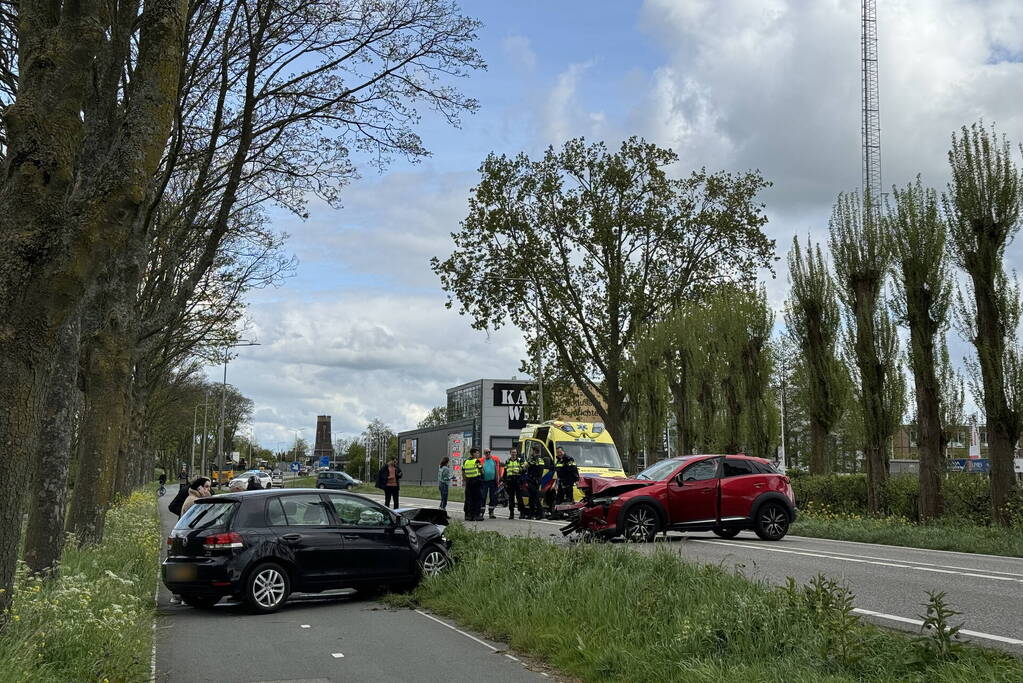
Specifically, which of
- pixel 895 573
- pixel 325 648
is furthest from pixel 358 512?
pixel 895 573

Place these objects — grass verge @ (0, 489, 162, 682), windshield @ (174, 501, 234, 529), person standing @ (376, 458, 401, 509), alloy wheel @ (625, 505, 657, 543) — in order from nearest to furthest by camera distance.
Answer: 1. grass verge @ (0, 489, 162, 682)
2. windshield @ (174, 501, 234, 529)
3. alloy wheel @ (625, 505, 657, 543)
4. person standing @ (376, 458, 401, 509)

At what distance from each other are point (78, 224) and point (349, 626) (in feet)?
17.8

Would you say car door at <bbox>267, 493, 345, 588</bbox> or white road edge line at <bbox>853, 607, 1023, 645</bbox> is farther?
car door at <bbox>267, 493, 345, 588</bbox>

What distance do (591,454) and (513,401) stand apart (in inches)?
2232

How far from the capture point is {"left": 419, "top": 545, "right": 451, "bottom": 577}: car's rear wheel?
513 inches

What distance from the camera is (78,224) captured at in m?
6.95

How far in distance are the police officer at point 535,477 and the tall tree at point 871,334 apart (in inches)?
323

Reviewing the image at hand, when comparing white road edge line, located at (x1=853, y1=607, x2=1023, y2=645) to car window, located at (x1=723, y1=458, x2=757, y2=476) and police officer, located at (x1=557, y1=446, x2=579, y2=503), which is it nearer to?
car window, located at (x1=723, y1=458, x2=757, y2=476)

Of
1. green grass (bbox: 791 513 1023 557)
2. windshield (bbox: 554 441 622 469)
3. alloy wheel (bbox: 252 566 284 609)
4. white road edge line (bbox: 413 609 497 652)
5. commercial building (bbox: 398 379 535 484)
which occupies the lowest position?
white road edge line (bbox: 413 609 497 652)

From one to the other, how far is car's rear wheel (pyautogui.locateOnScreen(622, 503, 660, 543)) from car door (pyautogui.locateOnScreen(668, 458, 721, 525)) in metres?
0.50

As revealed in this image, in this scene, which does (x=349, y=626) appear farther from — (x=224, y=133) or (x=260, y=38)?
(x=224, y=133)

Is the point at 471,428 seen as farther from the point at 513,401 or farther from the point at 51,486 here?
the point at 51,486

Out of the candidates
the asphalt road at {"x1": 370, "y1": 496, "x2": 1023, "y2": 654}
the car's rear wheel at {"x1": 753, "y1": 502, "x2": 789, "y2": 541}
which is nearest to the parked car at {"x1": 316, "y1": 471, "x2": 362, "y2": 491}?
the asphalt road at {"x1": 370, "y1": 496, "x2": 1023, "y2": 654}

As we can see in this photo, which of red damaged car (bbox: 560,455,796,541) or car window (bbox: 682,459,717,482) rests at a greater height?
car window (bbox: 682,459,717,482)
